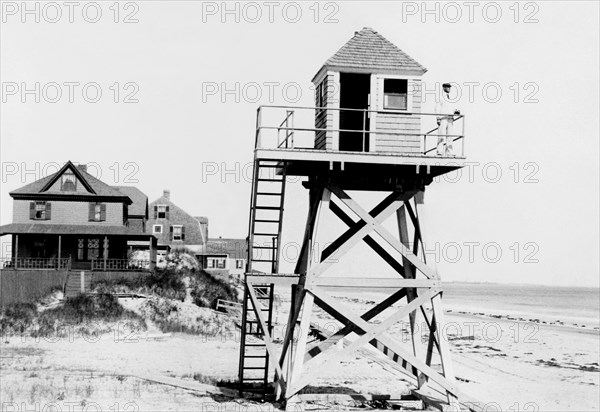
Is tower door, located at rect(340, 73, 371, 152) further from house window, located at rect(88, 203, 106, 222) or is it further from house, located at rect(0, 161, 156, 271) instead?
house window, located at rect(88, 203, 106, 222)

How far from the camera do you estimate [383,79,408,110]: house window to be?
54.9ft

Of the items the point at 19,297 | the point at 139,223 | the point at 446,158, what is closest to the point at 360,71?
the point at 446,158

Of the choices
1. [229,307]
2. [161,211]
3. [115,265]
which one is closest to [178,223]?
[161,211]

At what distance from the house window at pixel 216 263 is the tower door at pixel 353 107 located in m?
60.2

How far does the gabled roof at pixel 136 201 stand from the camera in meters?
55.3

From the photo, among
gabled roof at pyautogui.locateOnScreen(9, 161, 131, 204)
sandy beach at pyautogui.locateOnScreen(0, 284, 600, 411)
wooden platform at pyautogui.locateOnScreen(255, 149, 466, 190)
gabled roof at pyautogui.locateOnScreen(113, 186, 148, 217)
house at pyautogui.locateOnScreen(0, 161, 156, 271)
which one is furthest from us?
gabled roof at pyautogui.locateOnScreen(113, 186, 148, 217)

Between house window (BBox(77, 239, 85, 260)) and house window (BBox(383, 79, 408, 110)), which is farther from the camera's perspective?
house window (BBox(77, 239, 85, 260))

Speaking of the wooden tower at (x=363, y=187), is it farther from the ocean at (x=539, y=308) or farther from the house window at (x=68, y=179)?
the ocean at (x=539, y=308)

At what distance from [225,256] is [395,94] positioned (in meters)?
63.3

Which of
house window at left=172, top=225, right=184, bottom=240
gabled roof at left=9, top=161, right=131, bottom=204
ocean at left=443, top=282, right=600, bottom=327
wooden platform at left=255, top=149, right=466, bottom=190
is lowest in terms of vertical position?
ocean at left=443, top=282, right=600, bottom=327

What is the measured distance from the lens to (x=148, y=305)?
3703 cm

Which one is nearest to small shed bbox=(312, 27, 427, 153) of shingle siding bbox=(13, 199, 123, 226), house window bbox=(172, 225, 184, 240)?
shingle siding bbox=(13, 199, 123, 226)

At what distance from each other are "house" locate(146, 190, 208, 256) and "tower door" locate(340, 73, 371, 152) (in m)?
54.0

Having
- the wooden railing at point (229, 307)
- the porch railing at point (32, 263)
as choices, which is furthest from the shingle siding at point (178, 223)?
the wooden railing at point (229, 307)
